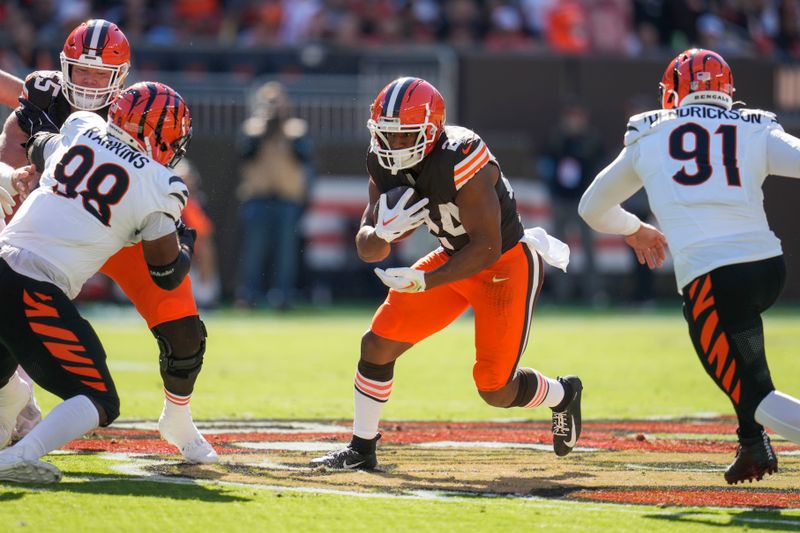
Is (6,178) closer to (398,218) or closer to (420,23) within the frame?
(398,218)

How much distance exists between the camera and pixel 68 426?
5.07 metres

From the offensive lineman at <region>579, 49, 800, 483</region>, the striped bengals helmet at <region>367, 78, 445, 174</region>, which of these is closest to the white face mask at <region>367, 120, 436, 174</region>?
the striped bengals helmet at <region>367, 78, 445, 174</region>

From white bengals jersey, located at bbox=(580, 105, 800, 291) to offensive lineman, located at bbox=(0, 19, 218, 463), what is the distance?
2055 mm

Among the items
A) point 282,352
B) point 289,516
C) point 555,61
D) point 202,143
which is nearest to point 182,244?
point 289,516

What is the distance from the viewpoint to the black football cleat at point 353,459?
5.82 metres

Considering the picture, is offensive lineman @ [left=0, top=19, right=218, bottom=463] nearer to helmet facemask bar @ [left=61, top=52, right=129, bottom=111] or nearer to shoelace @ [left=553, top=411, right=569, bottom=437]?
helmet facemask bar @ [left=61, top=52, right=129, bottom=111]

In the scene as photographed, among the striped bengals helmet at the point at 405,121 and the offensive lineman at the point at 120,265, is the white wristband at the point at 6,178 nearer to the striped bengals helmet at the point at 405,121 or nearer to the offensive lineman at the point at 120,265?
the offensive lineman at the point at 120,265

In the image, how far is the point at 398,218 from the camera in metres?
5.59

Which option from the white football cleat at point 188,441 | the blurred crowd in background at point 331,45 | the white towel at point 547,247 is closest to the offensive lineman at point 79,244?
the white football cleat at point 188,441

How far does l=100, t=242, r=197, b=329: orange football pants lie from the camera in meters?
5.80

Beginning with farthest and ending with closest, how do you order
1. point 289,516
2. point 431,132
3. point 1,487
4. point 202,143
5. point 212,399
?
1. point 202,143
2. point 212,399
3. point 431,132
4. point 1,487
5. point 289,516

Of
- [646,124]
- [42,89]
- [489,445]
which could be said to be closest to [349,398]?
[489,445]

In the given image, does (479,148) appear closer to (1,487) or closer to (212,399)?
(1,487)

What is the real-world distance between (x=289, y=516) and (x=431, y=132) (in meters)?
1.89
